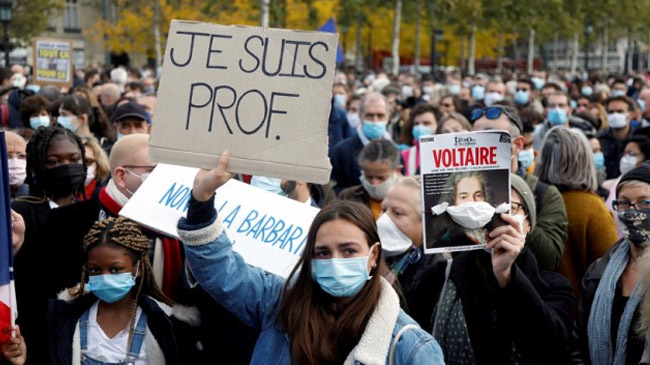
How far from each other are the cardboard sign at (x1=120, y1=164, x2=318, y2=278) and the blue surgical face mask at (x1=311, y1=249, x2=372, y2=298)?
3.70 feet

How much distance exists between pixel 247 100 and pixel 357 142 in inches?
231

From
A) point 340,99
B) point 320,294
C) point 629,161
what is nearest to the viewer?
point 320,294

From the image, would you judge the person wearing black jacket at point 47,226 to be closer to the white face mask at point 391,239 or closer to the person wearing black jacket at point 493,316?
the white face mask at point 391,239

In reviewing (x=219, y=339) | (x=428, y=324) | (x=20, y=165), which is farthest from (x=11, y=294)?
(x=20, y=165)

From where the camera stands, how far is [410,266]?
4.92m

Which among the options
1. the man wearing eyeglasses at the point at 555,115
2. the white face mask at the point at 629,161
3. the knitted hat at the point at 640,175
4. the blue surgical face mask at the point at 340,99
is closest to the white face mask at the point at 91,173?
the knitted hat at the point at 640,175

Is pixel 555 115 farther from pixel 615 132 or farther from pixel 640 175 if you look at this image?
pixel 640 175


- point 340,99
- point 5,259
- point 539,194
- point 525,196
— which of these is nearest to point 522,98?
point 340,99

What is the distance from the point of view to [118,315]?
4.22 m

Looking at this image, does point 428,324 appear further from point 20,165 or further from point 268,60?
point 20,165

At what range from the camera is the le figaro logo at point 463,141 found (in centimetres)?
397

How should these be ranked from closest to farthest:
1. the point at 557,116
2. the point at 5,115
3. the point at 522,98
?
the point at 5,115
the point at 557,116
the point at 522,98

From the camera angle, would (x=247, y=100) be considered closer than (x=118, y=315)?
Yes

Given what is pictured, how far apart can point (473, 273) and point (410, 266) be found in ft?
2.77
